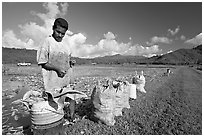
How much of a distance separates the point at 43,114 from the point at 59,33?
1240 mm

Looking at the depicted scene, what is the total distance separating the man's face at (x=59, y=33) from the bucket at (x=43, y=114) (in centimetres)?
100

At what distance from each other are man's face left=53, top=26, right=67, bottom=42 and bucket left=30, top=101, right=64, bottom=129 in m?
1.00

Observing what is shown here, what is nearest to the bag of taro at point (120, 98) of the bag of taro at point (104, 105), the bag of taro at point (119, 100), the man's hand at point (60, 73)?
the bag of taro at point (119, 100)

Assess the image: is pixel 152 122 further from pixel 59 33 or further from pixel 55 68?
pixel 59 33

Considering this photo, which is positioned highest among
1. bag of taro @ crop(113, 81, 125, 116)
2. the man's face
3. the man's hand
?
the man's face

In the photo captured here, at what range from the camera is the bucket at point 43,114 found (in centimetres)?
224

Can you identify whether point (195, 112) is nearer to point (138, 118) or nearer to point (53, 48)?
point (138, 118)

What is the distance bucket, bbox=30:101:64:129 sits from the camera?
88.0 inches

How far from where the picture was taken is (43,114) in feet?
7.37

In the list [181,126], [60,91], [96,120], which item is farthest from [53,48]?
[181,126]

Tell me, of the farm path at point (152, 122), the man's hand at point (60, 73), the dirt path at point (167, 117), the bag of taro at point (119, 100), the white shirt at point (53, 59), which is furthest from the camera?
the bag of taro at point (119, 100)

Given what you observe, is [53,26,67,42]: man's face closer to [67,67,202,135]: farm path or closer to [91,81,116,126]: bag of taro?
[91,81,116,126]: bag of taro

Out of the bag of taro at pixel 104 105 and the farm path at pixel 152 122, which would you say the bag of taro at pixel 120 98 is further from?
the bag of taro at pixel 104 105

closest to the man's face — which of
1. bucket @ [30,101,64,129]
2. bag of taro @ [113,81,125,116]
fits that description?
bucket @ [30,101,64,129]
